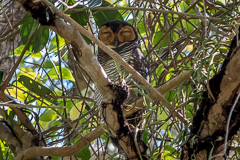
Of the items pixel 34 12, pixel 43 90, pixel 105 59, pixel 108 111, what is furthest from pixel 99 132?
pixel 105 59

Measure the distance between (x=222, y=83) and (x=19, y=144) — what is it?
1002mm

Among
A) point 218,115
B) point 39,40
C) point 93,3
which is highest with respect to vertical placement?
point 39,40

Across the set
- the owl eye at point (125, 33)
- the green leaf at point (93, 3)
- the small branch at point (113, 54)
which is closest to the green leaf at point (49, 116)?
the owl eye at point (125, 33)

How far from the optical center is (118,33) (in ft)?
7.76

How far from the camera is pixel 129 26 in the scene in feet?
7.72

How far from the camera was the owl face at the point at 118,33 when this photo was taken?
2.36m

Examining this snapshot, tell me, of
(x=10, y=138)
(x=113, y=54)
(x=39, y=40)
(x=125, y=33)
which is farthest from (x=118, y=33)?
(x=113, y=54)

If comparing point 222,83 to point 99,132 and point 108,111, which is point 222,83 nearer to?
point 108,111

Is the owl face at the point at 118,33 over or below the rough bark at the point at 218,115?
over

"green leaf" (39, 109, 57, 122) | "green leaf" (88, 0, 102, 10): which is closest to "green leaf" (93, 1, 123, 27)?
"green leaf" (88, 0, 102, 10)

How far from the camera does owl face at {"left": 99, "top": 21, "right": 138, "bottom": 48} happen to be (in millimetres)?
2359

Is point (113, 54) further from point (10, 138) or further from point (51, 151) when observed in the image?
point (10, 138)

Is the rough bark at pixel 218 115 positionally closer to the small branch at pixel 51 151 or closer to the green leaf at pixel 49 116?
the small branch at pixel 51 151

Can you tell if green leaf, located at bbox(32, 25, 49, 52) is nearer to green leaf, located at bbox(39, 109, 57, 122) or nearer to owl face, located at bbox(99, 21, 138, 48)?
green leaf, located at bbox(39, 109, 57, 122)
